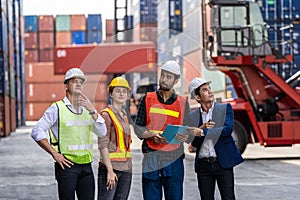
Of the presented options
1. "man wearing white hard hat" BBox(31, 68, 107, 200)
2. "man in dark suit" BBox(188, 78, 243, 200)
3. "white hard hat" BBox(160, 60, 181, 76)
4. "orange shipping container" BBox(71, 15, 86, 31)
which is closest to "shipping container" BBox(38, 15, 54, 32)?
"orange shipping container" BBox(71, 15, 86, 31)

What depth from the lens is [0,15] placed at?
27.3m

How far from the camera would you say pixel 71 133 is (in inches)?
187

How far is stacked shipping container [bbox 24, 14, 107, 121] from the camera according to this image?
6131cm

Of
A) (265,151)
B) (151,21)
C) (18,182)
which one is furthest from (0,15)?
(151,21)

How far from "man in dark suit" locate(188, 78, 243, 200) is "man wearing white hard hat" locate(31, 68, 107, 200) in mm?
990

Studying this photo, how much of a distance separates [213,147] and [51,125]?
4.73 ft

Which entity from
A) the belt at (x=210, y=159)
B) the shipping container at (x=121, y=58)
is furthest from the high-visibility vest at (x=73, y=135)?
the belt at (x=210, y=159)

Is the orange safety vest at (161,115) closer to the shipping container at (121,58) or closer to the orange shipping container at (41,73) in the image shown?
Answer: the shipping container at (121,58)

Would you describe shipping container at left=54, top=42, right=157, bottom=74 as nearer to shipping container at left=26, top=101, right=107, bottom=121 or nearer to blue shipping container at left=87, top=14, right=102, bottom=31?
shipping container at left=26, top=101, right=107, bottom=121

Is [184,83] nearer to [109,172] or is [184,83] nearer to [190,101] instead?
[190,101]

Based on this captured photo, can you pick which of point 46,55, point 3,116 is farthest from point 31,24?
point 3,116

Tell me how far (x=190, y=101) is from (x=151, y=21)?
145 feet

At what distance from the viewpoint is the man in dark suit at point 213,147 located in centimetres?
536

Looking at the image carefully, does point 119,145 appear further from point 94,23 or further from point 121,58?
point 94,23
